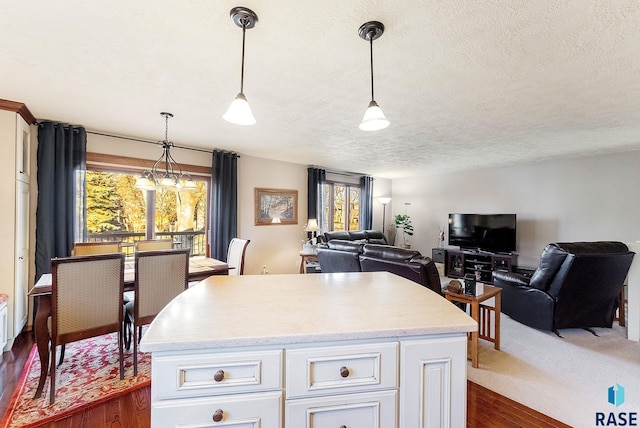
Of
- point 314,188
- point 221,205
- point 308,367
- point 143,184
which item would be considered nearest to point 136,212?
point 221,205

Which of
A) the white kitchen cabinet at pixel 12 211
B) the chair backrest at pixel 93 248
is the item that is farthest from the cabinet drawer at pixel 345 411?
the white kitchen cabinet at pixel 12 211

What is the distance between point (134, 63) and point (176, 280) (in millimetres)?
1854

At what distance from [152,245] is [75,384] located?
1672 millimetres

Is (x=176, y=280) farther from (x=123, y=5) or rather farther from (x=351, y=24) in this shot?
(x=351, y=24)

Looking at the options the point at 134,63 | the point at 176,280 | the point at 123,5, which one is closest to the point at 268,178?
the point at 176,280

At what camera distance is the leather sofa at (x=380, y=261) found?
9.43ft

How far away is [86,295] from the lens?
7.34 feet

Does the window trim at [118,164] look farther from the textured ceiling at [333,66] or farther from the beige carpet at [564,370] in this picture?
the beige carpet at [564,370]

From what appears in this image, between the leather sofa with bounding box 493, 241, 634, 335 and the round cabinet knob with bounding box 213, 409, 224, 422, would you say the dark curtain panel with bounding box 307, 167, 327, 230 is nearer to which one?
the leather sofa with bounding box 493, 241, 634, 335

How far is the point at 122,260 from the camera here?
2.39m

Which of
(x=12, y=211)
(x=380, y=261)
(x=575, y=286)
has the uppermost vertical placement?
(x=12, y=211)

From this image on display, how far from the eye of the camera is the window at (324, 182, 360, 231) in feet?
22.9

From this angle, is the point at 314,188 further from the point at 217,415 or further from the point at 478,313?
the point at 217,415

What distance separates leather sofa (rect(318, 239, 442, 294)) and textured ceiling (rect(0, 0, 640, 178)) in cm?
153
